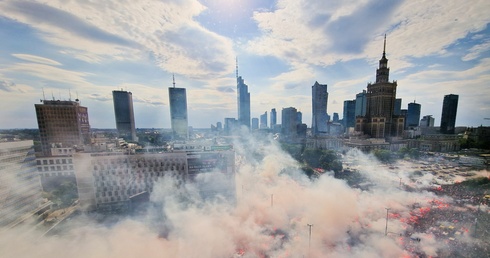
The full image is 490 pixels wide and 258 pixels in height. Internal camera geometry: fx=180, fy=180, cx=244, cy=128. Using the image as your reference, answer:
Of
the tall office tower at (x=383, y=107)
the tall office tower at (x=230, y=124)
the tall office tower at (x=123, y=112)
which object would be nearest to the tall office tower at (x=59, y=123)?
the tall office tower at (x=123, y=112)

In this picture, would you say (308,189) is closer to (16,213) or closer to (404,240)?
(404,240)

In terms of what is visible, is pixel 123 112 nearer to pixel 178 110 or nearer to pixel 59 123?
pixel 178 110

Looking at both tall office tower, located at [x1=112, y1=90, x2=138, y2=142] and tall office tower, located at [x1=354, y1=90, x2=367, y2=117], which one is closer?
tall office tower, located at [x1=112, y1=90, x2=138, y2=142]

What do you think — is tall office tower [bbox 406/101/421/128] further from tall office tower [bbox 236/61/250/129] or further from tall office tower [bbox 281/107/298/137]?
tall office tower [bbox 236/61/250/129]

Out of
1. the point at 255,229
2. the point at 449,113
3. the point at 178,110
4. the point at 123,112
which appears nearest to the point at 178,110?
the point at 178,110

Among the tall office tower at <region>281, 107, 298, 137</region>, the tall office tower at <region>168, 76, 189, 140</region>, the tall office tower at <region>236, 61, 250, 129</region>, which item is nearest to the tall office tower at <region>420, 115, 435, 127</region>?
the tall office tower at <region>281, 107, 298, 137</region>

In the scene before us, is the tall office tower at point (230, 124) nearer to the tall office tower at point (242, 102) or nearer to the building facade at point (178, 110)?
the tall office tower at point (242, 102)

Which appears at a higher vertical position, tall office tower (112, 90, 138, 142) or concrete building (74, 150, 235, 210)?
tall office tower (112, 90, 138, 142)
